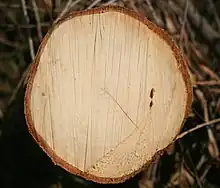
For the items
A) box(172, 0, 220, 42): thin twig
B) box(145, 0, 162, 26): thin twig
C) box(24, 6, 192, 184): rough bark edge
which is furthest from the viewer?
box(172, 0, 220, 42): thin twig

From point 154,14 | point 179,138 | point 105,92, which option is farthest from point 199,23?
point 105,92

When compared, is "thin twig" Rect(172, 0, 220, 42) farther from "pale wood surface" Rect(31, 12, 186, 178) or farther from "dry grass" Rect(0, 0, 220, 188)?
"pale wood surface" Rect(31, 12, 186, 178)

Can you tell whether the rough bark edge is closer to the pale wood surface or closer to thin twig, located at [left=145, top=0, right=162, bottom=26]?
the pale wood surface

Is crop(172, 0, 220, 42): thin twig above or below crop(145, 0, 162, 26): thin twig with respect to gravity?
below

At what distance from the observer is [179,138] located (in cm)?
176

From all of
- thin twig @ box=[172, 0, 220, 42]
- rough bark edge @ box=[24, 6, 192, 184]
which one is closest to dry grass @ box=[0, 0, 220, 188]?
thin twig @ box=[172, 0, 220, 42]

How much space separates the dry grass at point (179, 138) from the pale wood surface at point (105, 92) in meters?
0.44

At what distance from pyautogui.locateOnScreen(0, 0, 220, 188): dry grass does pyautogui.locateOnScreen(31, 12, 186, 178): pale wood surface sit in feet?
1.46

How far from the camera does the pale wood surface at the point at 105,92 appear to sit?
128 cm

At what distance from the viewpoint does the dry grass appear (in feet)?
6.18

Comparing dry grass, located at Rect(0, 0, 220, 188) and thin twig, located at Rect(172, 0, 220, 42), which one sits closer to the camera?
dry grass, located at Rect(0, 0, 220, 188)

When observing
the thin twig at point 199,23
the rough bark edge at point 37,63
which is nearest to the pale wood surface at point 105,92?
the rough bark edge at point 37,63

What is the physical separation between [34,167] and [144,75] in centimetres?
102

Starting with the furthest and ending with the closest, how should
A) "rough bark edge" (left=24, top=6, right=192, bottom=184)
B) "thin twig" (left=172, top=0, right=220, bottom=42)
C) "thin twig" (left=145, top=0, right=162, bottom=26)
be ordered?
"thin twig" (left=172, top=0, right=220, bottom=42)
"thin twig" (left=145, top=0, right=162, bottom=26)
"rough bark edge" (left=24, top=6, right=192, bottom=184)
